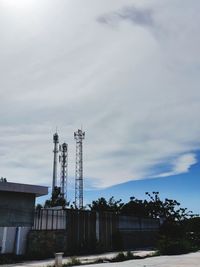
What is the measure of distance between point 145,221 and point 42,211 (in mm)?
13649

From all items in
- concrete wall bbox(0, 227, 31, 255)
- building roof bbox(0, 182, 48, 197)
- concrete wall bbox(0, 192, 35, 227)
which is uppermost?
building roof bbox(0, 182, 48, 197)

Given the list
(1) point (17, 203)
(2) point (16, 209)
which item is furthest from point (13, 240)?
(1) point (17, 203)

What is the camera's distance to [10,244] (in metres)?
20.3

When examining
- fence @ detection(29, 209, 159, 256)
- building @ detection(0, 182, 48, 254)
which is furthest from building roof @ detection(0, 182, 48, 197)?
fence @ detection(29, 209, 159, 256)

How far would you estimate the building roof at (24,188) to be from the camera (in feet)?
50.2

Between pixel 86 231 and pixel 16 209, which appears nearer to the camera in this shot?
pixel 16 209

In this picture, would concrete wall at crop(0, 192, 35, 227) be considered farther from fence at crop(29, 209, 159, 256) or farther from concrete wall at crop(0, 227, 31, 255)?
fence at crop(29, 209, 159, 256)

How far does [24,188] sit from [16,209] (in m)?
1.01

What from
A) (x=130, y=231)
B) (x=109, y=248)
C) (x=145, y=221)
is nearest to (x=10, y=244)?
(x=109, y=248)

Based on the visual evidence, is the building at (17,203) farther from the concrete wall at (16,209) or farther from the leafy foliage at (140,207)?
the leafy foliage at (140,207)

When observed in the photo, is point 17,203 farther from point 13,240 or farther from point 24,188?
point 13,240

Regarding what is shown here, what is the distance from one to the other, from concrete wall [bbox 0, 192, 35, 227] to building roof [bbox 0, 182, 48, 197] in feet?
0.86

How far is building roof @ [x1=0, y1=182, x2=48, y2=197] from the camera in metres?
15.3

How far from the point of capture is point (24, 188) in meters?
16.0
